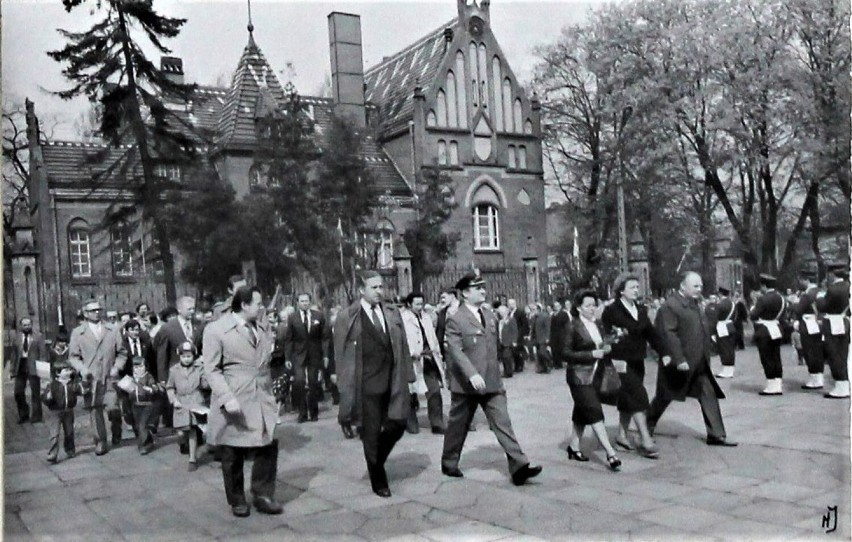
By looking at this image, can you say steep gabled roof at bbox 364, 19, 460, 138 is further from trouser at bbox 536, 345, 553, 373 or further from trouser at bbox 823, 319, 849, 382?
trouser at bbox 823, 319, 849, 382

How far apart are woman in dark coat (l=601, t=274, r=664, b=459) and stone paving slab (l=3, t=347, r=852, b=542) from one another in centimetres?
36

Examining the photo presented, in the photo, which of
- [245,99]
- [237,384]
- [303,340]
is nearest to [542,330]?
[303,340]

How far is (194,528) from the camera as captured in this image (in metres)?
6.10

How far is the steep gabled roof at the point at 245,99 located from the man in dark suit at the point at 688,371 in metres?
21.6

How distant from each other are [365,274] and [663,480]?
10.1ft

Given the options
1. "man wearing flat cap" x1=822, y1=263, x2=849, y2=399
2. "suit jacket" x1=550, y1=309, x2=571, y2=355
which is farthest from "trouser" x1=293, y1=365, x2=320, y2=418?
"man wearing flat cap" x1=822, y1=263, x2=849, y2=399

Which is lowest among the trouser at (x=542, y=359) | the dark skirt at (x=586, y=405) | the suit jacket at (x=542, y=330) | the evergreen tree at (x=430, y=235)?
the trouser at (x=542, y=359)

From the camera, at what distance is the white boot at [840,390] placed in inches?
416

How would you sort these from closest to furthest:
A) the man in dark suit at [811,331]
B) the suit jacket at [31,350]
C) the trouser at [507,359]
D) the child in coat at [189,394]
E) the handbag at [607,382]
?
the handbag at [607,382], the child in coat at [189,394], the man in dark suit at [811,331], the suit jacket at [31,350], the trouser at [507,359]

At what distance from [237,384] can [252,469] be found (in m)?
0.70

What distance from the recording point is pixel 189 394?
29.0ft

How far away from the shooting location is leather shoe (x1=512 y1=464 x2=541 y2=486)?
6.80 m

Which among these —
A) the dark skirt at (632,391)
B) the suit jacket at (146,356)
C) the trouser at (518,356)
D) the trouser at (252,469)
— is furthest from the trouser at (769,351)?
the suit jacket at (146,356)

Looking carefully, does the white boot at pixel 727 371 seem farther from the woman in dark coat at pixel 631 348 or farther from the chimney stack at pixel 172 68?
the chimney stack at pixel 172 68
